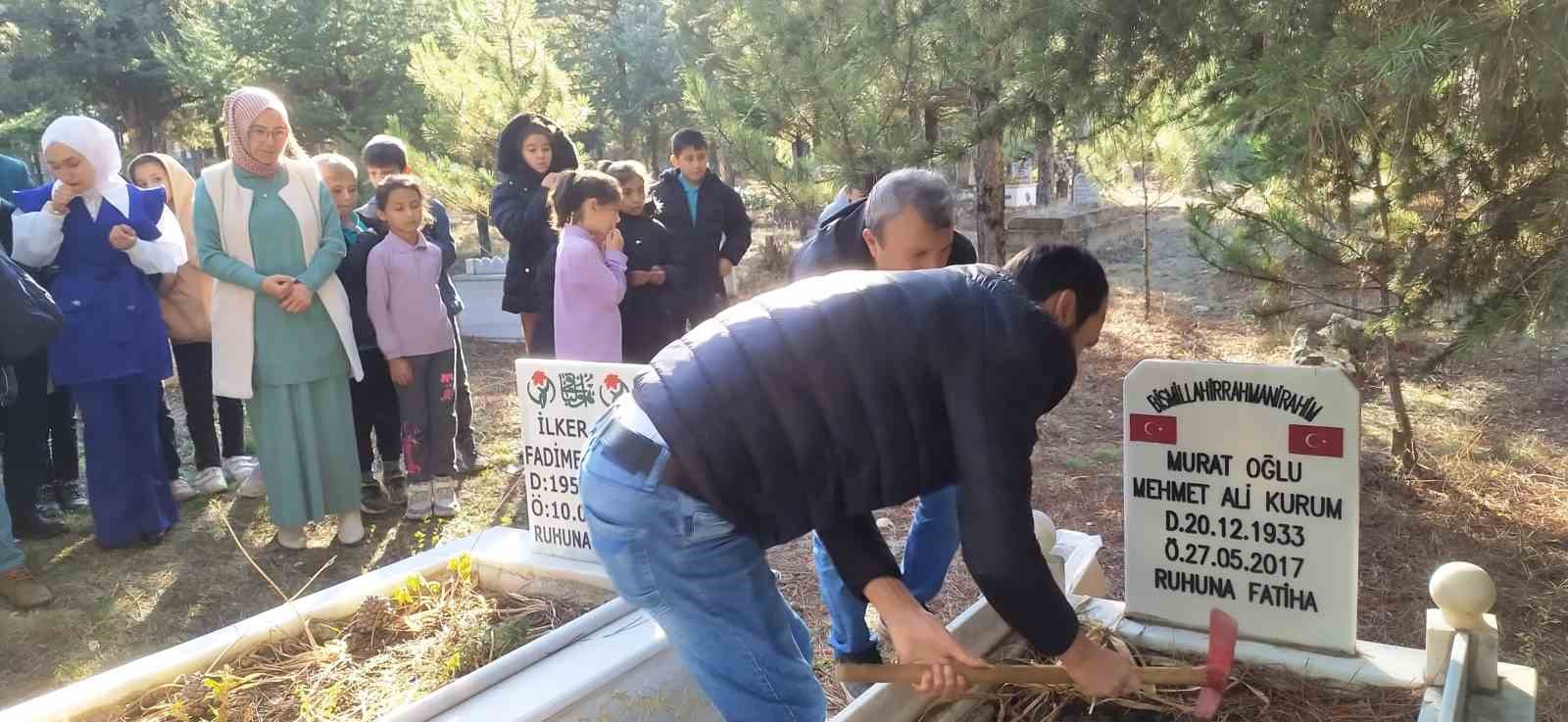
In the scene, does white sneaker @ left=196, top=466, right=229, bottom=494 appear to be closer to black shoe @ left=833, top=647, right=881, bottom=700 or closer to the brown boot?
the brown boot

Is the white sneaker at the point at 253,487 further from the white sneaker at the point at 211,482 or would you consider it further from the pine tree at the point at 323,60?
the pine tree at the point at 323,60

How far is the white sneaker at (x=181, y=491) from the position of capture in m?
4.77

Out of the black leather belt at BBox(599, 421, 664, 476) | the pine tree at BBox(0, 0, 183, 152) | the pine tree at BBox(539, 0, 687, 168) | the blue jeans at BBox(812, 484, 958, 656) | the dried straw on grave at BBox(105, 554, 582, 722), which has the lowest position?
the dried straw on grave at BBox(105, 554, 582, 722)

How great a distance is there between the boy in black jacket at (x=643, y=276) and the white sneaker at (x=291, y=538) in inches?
58.8

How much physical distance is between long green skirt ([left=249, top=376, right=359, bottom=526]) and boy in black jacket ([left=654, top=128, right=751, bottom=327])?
180 cm

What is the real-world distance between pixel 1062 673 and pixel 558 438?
1.94m

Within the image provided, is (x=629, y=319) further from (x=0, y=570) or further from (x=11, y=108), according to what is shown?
(x=11, y=108)

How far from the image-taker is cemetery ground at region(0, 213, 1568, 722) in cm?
338

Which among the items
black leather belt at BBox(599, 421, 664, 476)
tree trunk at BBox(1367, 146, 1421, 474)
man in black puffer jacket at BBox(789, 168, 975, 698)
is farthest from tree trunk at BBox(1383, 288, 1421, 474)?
black leather belt at BBox(599, 421, 664, 476)

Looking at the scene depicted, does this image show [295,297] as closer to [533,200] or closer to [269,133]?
[269,133]

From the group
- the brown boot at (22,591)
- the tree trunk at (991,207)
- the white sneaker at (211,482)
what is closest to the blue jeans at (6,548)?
the brown boot at (22,591)

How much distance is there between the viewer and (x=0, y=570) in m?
3.67

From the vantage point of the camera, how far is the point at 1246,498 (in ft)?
8.63

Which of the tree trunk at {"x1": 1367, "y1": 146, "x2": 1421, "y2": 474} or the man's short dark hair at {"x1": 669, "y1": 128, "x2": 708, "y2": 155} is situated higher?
the man's short dark hair at {"x1": 669, "y1": 128, "x2": 708, "y2": 155}
